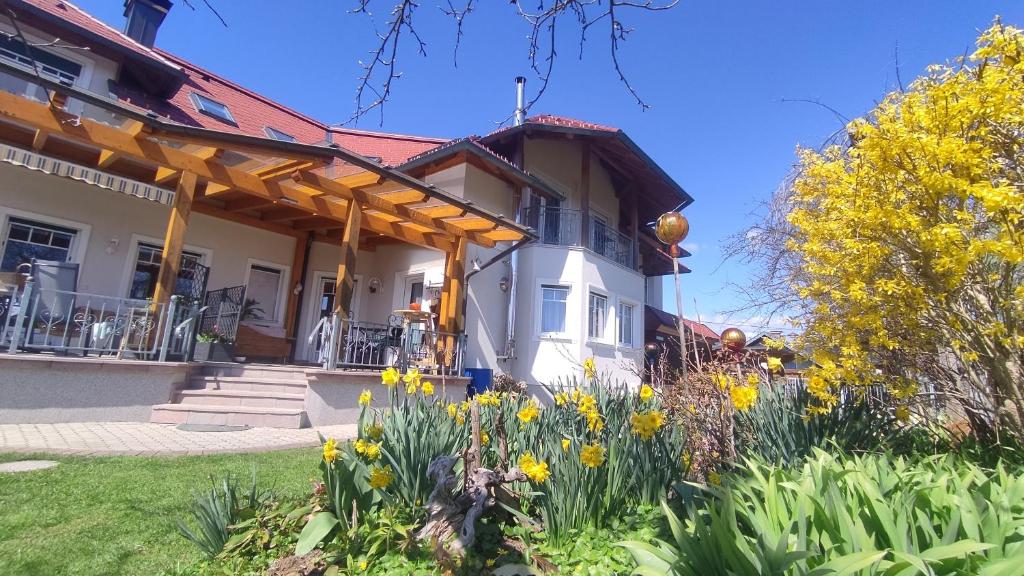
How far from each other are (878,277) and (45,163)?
1090cm

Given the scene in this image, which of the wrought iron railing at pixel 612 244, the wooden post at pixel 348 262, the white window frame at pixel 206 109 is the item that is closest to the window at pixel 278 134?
the white window frame at pixel 206 109

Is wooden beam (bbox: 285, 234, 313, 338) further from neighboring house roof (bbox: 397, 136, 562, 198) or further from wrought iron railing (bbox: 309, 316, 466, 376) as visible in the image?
neighboring house roof (bbox: 397, 136, 562, 198)

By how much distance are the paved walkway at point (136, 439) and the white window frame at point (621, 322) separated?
331 inches

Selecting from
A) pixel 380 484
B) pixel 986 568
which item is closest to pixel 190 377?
pixel 380 484

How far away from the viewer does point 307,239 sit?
11883mm

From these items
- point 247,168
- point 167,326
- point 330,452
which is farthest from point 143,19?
point 330,452

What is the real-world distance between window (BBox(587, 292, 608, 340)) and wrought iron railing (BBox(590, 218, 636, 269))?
1.70 meters

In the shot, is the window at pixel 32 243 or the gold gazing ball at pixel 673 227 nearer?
the gold gazing ball at pixel 673 227

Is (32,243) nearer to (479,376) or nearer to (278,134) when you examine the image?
(278,134)

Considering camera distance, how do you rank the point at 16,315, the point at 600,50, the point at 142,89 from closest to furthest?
1. the point at 600,50
2. the point at 16,315
3. the point at 142,89

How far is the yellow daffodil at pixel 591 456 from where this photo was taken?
2.44m

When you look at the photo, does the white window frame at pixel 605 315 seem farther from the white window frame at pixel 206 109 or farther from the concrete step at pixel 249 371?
the white window frame at pixel 206 109

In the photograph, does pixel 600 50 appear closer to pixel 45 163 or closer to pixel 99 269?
pixel 45 163

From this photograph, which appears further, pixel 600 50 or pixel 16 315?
pixel 16 315
